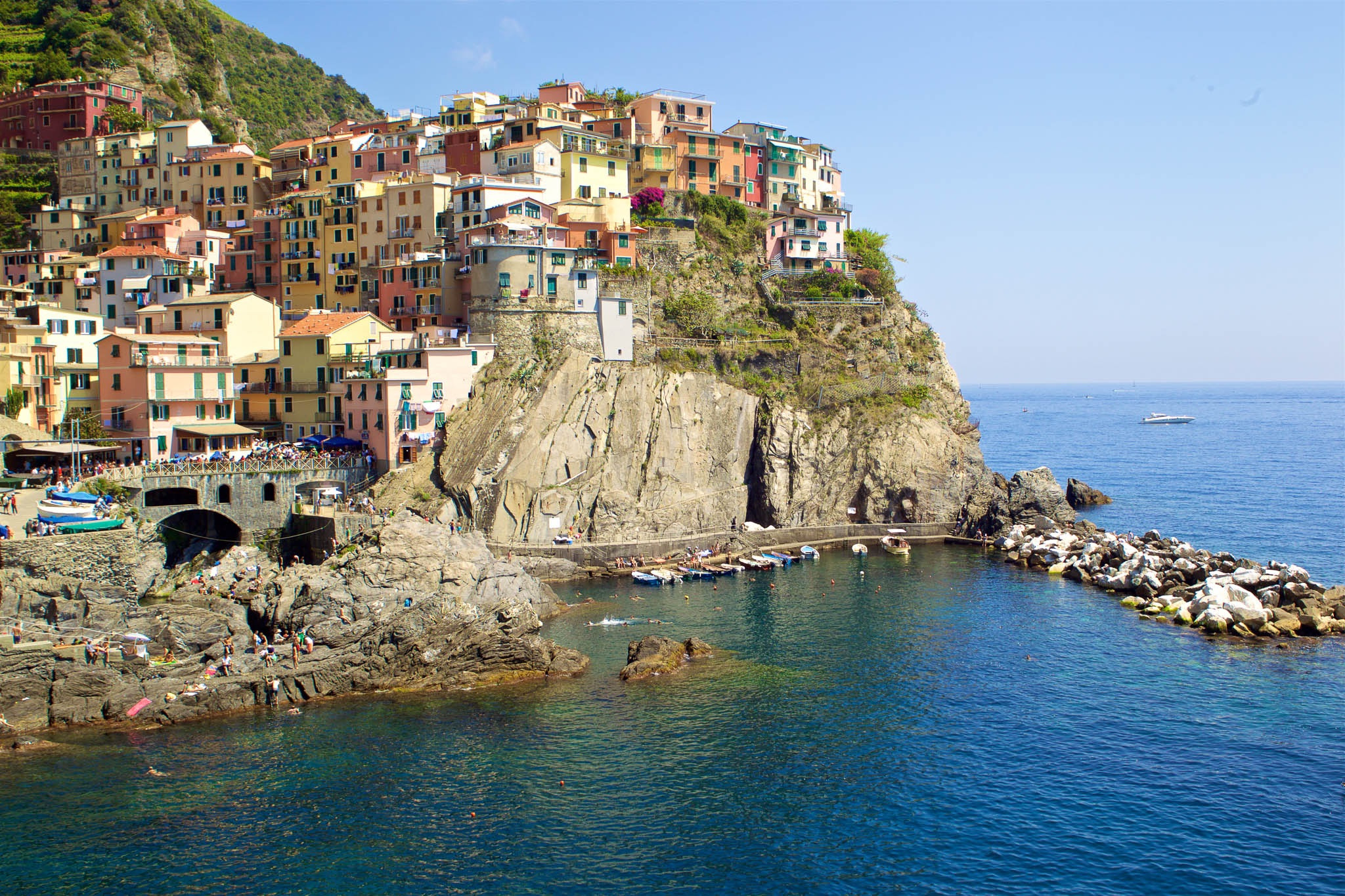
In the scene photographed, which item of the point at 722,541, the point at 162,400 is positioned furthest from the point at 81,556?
the point at 722,541

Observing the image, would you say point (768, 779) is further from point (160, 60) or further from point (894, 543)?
point (160, 60)

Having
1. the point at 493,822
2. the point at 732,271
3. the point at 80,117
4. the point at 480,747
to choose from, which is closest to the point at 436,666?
the point at 480,747

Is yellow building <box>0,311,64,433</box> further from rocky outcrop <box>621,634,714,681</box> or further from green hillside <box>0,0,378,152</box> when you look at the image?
green hillside <box>0,0,378,152</box>

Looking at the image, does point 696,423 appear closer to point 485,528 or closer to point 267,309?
point 485,528

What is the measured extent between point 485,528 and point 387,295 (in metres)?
26.2

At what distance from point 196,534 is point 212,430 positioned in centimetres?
779

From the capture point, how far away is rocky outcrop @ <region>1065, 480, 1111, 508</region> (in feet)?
333

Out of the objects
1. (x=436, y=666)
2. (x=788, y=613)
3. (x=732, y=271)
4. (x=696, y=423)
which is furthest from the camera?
(x=732, y=271)

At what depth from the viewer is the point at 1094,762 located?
135 ft

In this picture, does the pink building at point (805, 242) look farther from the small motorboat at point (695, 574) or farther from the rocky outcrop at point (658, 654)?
the rocky outcrop at point (658, 654)

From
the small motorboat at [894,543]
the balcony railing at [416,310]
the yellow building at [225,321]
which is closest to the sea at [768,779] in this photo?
the small motorboat at [894,543]

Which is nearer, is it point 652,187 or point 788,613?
point 788,613

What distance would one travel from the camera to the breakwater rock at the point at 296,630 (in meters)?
44.3

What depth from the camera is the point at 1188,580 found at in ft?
216
